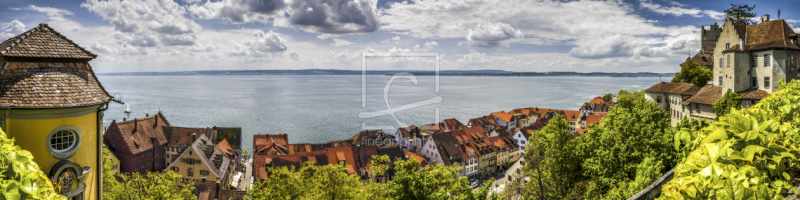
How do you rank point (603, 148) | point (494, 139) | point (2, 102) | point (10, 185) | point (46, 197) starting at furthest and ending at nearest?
point (494, 139) → point (603, 148) → point (2, 102) → point (46, 197) → point (10, 185)

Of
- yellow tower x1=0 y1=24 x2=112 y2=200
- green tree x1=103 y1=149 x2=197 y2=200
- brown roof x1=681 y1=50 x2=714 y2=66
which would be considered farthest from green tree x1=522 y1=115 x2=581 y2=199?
brown roof x1=681 y1=50 x2=714 y2=66

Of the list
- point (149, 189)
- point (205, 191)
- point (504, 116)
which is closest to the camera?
point (149, 189)

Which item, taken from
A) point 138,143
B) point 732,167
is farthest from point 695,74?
point 138,143

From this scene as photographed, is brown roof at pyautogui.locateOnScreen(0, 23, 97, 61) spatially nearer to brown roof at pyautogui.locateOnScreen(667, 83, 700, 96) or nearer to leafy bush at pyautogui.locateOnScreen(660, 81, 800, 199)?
leafy bush at pyautogui.locateOnScreen(660, 81, 800, 199)

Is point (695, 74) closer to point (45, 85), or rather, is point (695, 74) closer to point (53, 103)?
point (53, 103)

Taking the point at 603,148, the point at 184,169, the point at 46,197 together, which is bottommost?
the point at 184,169

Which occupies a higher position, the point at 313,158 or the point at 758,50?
the point at 758,50

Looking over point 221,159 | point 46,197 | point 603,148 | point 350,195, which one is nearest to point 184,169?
point 221,159

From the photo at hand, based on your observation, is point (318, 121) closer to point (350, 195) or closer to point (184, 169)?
point (184, 169)
